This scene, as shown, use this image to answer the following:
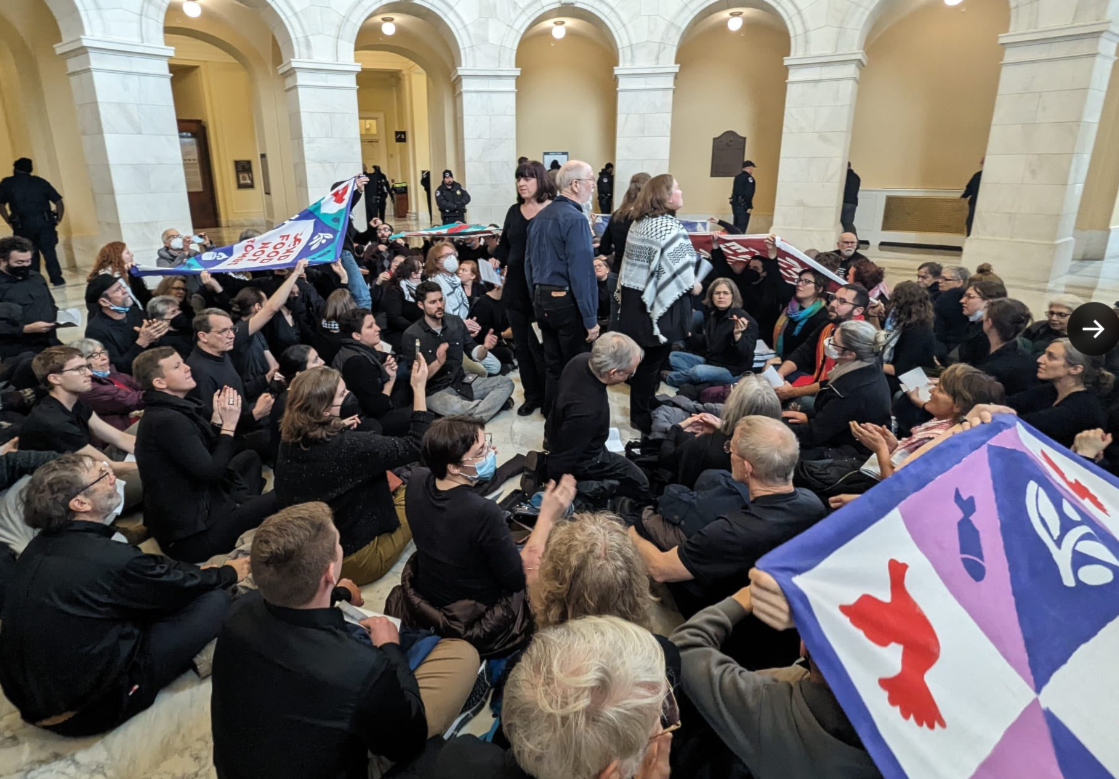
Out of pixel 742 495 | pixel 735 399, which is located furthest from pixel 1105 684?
pixel 735 399

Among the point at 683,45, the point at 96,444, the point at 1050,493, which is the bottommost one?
the point at 96,444

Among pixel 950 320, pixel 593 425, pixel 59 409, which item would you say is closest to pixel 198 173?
pixel 59 409

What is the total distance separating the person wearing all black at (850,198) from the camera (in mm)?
12711

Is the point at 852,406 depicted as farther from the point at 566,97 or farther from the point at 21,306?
the point at 566,97

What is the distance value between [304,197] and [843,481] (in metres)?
10.2

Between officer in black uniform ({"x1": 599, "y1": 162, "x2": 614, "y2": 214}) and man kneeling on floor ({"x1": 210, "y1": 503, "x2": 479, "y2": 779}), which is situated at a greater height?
officer in black uniform ({"x1": 599, "y1": 162, "x2": 614, "y2": 214})

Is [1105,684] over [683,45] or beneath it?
beneath

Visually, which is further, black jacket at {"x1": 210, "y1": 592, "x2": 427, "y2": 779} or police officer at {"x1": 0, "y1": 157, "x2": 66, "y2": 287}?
police officer at {"x1": 0, "y1": 157, "x2": 66, "y2": 287}

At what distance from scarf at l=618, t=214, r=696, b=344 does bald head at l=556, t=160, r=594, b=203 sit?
439 millimetres

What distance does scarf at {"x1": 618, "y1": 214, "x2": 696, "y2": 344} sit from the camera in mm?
4277

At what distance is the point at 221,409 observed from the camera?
3199 millimetres

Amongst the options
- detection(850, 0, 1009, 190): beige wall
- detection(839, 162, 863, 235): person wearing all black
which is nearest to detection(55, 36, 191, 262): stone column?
detection(839, 162, 863, 235): person wearing all black

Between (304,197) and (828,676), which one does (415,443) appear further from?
(304,197)

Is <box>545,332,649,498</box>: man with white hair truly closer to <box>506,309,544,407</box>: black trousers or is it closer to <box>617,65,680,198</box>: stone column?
<box>506,309,544,407</box>: black trousers
